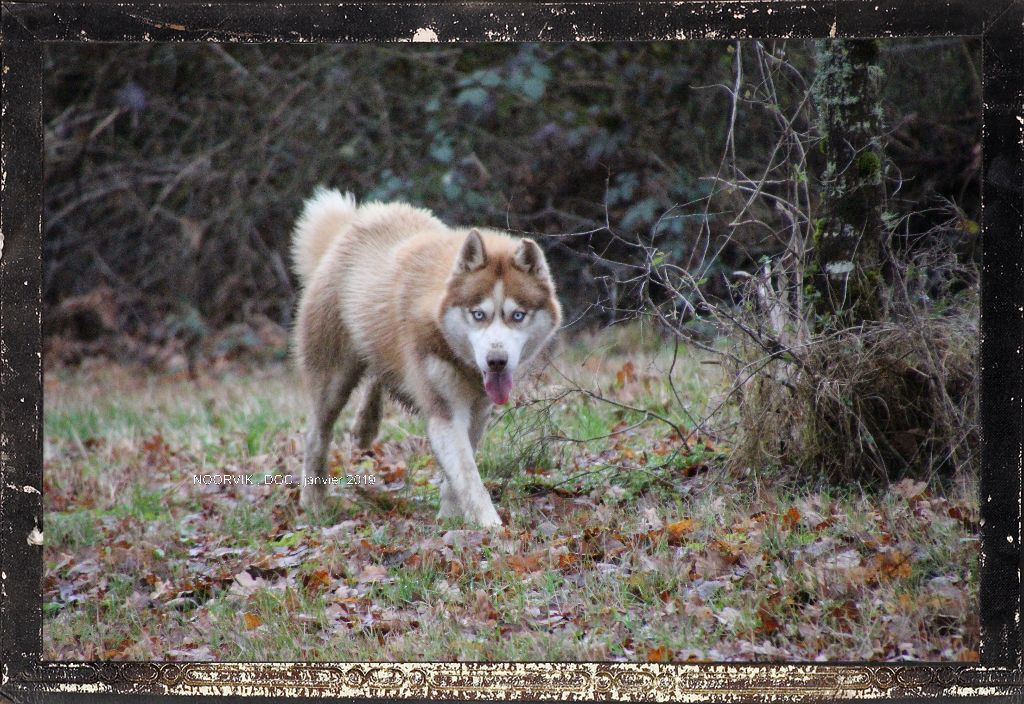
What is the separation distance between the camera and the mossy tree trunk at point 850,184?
142 inches

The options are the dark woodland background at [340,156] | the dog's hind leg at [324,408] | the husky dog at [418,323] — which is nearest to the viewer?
the husky dog at [418,323]

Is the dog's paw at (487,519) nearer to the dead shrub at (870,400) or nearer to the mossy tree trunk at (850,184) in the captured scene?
the dead shrub at (870,400)

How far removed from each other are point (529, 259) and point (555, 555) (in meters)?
1.27

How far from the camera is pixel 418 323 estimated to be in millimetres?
4309

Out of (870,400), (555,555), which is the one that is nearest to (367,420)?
(555,555)

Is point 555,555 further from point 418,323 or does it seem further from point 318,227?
point 318,227

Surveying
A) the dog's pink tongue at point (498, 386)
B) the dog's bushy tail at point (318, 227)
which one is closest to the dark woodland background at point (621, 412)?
the dog's pink tongue at point (498, 386)

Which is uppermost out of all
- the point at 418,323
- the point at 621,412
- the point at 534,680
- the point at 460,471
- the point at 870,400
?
the point at 418,323

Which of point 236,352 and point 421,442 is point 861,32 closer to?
point 421,442

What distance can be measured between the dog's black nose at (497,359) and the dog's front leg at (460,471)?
15.1 inches

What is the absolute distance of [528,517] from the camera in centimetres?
389

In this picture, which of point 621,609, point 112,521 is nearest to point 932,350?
point 621,609

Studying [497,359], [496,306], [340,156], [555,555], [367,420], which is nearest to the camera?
[555,555]

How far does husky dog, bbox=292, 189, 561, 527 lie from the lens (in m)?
4.03
